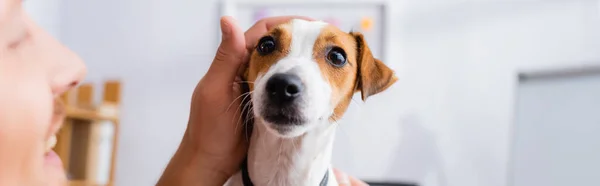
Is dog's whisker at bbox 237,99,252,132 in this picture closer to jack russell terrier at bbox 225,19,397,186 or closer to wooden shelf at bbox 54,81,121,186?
jack russell terrier at bbox 225,19,397,186

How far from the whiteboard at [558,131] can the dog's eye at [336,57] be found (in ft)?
4.89

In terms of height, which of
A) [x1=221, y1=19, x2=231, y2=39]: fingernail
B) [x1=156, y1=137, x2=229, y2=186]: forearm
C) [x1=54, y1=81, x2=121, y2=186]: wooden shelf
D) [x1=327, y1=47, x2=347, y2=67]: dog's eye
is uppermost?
[x1=221, y1=19, x2=231, y2=39]: fingernail

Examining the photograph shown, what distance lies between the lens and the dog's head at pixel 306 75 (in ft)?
3.10

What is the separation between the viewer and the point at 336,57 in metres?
1.10

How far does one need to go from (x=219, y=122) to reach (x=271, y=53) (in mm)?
181

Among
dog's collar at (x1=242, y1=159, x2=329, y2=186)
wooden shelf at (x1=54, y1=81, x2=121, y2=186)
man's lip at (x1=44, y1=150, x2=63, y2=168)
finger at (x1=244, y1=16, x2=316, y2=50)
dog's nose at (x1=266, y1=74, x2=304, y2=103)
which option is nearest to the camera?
man's lip at (x1=44, y1=150, x2=63, y2=168)

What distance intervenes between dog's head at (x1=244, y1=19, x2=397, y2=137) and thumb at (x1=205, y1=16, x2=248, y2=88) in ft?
0.10

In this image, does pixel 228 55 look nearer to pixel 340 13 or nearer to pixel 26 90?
pixel 26 90

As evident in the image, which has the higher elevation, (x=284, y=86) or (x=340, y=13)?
(x=340, y=13)

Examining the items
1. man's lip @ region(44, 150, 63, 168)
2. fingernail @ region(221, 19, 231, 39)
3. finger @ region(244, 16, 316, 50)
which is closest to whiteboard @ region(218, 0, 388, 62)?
finger @ region(244, 16, 316, 50)

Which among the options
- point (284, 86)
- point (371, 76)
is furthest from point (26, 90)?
point (371, 76)

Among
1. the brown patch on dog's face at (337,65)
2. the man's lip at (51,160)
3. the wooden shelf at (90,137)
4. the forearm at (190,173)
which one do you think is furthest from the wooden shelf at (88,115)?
the man's lip at (51,160)

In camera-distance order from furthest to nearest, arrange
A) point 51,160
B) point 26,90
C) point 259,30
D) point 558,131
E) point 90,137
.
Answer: point 90,137 → point 558,131 → point 259,30 → point 51,160 → point 26,90

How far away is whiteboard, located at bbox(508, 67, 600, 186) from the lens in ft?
7.20
